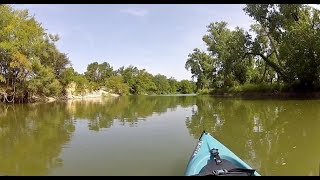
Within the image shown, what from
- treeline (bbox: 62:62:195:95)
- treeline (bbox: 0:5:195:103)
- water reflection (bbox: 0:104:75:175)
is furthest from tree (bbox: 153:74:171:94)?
water reflection (bbox: 0:104:75:175)

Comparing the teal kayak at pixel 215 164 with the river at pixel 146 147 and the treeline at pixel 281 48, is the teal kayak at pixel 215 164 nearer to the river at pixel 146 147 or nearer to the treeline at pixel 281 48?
the river at pixel 146 147

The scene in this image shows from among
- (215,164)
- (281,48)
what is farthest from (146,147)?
(281,48)

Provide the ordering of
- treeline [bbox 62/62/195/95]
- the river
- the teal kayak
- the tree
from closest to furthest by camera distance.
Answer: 1. the teal kayak
2. the river
3. treeline [bbox 62/62/195/95]
4. the tree

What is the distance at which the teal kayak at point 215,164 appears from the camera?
5113 mm

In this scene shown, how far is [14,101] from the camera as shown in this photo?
32.5 metres

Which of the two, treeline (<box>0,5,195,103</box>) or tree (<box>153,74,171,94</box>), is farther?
tree (<box>153,74,171,94</box>)

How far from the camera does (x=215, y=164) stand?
18.6ft

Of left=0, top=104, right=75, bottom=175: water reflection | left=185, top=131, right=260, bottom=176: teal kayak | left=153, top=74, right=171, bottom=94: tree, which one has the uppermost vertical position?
left=153, top=74, right=171, bottom=94: tree

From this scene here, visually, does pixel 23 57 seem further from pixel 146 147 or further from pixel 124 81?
pixel 124 81

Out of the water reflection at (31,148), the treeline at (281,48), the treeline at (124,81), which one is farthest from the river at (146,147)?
the treeline at (124,81)

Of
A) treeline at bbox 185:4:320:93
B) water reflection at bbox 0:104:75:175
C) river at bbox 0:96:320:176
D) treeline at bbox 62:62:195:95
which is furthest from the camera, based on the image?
treeline at bbox 62:62:195:95

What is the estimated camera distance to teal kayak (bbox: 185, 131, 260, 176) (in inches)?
201

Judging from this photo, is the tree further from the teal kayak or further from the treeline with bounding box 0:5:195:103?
the teal kayak

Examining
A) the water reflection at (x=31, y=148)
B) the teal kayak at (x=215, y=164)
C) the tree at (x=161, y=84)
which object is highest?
the tree at (x=161, y=84)
